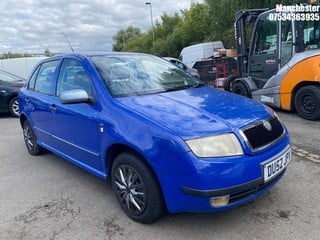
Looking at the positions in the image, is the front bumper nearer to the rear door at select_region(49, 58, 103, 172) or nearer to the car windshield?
the rear door at select_region(49, 58, 103, 172)

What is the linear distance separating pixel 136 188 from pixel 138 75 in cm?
138

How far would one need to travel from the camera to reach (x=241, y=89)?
891cm

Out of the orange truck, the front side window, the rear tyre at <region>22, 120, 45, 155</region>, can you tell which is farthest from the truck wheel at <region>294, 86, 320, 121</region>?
the rear tyre at <region>22, 120, 45, 155</region>

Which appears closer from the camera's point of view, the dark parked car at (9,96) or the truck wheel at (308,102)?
the truck wheel at (308,102)

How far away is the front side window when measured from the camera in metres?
3.86

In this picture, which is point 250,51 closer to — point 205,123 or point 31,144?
point 31,144

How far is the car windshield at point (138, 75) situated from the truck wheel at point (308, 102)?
3.60m

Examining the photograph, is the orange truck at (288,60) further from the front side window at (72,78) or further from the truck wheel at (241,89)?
the front side window at (72,78)

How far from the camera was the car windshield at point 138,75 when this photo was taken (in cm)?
369

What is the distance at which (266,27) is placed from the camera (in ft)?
26.6

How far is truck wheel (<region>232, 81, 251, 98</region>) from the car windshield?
456 cm

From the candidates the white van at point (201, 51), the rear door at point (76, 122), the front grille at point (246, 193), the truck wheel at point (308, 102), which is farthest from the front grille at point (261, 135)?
the white van at point (201, 51)

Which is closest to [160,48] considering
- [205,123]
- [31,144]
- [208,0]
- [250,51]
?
A: [208,0]

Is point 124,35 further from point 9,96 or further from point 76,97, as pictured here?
point 76,97
